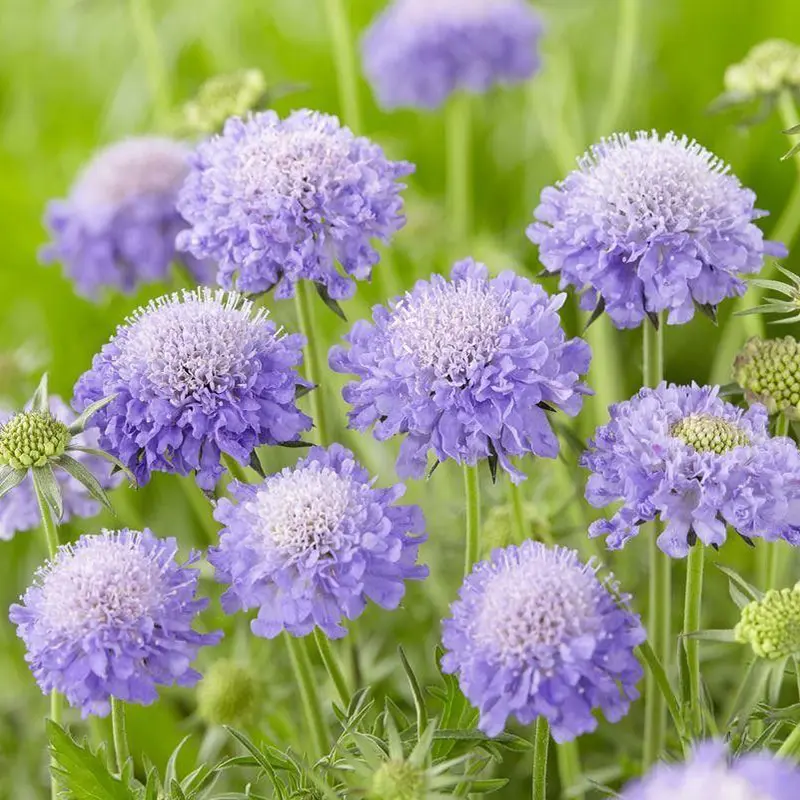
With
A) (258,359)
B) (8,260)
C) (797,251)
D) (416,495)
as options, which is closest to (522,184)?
(797,251)

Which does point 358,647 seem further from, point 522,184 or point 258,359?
point 522,184

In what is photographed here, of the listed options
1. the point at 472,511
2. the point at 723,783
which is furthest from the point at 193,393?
the point at 723,783

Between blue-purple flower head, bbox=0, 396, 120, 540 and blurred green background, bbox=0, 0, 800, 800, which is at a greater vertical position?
blurred green background, bbox=0, 0, 800, 800

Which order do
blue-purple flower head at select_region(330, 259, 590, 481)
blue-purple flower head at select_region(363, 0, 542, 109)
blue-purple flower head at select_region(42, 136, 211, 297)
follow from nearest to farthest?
blue-purple flower head at select_region(330, 259, 590, 481), blue-purple flower head at select_region(42, 136, 211, 297), blue-purple flower head at select_region(363, 0, 542, 109)

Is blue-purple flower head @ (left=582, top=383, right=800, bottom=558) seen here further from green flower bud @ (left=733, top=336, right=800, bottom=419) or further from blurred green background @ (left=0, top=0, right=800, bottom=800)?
blurred green background @ (left=0, top=0, right=800, bottom=800)

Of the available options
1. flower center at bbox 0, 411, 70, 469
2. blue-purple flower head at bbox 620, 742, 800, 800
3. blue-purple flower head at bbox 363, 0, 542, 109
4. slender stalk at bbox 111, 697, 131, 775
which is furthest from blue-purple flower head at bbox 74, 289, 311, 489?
blue-purple flower head at bbox 363, 0, 542, 109

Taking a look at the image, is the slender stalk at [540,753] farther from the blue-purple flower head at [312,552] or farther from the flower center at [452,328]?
the flower center at [452,328]

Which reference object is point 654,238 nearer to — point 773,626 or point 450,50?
point 773,626

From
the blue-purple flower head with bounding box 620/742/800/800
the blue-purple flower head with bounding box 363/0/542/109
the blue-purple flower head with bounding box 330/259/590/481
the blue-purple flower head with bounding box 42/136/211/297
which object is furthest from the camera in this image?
the blue-purple flower head with bounding box 363/0/542/109
